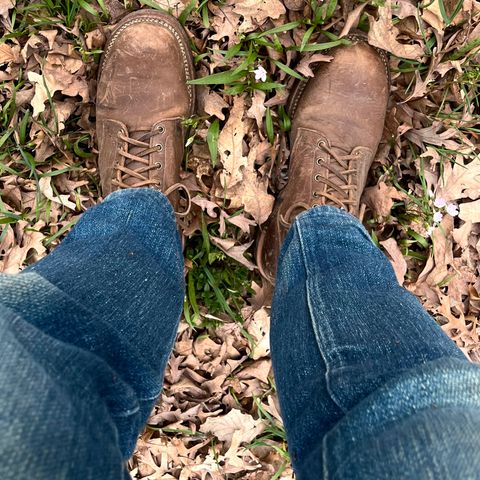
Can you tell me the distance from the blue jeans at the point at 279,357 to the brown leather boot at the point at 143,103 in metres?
0.30

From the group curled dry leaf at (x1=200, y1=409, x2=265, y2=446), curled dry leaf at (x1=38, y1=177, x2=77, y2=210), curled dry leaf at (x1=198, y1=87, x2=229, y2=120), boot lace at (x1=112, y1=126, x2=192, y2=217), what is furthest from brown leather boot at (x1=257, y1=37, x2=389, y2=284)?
curled dry leaf at (x1=38, y1=177, x2=77, y2=210)

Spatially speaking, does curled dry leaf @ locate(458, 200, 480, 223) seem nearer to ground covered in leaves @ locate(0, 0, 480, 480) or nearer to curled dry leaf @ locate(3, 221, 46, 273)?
ground covered in leaves @ locate(0, 0, 480, 480)

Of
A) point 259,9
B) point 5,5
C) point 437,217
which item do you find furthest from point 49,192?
point 437,217

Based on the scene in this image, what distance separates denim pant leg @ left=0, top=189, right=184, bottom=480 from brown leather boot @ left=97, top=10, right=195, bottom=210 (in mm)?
244

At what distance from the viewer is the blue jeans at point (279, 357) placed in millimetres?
846

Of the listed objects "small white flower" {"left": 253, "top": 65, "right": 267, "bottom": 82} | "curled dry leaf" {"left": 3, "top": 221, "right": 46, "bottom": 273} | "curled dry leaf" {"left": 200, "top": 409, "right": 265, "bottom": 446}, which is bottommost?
"curled dry leaf" {"left": 200, "top": 409, "right": 265, "bottom": 446}

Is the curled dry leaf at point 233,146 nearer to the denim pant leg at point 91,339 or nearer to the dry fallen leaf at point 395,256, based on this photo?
the denim pant leg at point 91,339

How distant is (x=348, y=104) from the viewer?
6.47 ft

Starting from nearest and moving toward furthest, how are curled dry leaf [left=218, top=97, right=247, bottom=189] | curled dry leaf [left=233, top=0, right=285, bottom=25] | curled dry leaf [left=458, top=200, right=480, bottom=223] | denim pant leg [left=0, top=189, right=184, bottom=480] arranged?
denim pant leg [left=0, top=189, right=184, bottom=480]
curled dry leaf [left=233, top=0, right=285, bottom=25]
curled dry leaf [left=218, top=97, right=247, bottom=189]
curled dry leaf [left=458, top=200, right=480, bottom=223]

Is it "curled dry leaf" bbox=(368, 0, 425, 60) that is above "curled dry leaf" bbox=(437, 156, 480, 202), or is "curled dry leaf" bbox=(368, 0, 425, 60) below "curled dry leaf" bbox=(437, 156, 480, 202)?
above

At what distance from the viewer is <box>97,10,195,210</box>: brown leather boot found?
1.89m

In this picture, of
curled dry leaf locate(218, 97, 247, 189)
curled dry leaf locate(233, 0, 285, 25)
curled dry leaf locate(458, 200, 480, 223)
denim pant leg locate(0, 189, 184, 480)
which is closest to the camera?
denim pant leg locate(0, 189, 184, 480)

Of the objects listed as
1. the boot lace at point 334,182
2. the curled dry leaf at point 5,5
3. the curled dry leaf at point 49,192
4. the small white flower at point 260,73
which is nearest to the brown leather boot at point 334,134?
the boot lace at point 334,182

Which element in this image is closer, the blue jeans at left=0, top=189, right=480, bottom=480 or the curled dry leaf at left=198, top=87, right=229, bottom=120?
the blue jeans at left=0, top=189, right=480, bottom=480
